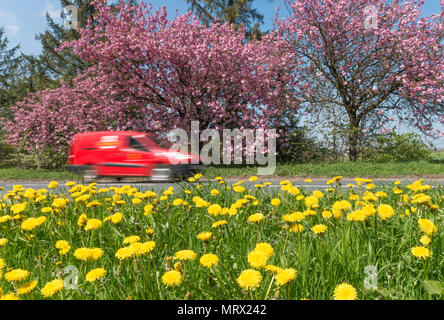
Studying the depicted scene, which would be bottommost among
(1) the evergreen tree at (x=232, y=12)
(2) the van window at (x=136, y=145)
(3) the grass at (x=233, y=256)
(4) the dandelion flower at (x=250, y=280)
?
(3) the grass at (x=233, y=256)

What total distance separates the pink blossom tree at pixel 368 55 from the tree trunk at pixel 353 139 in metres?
0.05

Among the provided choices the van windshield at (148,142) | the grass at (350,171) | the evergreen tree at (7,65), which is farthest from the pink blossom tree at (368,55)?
the evergreen tree at (7,65)

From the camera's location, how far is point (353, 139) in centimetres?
1388

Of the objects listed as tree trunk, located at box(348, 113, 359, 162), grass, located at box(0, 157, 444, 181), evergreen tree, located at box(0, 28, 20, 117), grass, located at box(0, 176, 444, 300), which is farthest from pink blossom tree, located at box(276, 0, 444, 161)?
evergreen tree, located at box(0, 28, 20, 117)

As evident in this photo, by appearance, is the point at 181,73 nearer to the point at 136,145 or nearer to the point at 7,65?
the point at 136,145

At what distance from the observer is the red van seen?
8.74m

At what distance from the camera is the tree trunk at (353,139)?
13.7 meters

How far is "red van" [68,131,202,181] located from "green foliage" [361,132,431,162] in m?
9.87

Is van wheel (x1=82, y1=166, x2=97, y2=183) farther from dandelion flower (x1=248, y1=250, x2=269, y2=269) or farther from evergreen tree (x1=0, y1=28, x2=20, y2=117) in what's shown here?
evergreen tree (x1=0, y1=28, x2=20, y2=117)

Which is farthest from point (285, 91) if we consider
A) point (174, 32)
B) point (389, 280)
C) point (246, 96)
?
point (389, 280)

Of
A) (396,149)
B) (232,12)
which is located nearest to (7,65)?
(232,12)

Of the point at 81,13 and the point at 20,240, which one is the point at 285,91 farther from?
the point at 81,13

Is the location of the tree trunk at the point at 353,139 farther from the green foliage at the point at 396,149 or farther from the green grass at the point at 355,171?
the green grass at the point at 355,171
